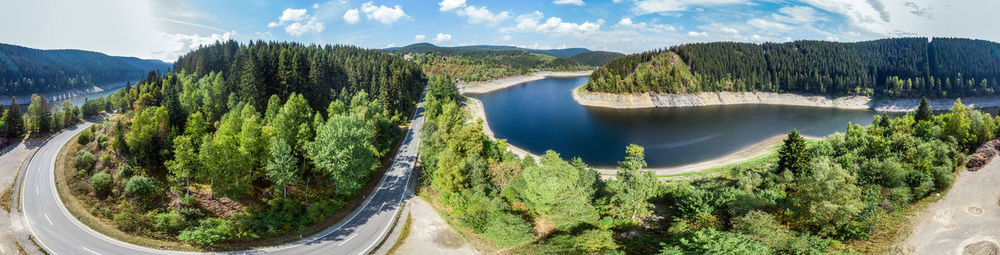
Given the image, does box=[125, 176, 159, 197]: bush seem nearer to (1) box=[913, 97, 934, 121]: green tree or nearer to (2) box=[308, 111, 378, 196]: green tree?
(2) box=[308, 111, 378, 196]: green tree

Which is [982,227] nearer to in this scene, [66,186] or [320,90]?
[66,186]

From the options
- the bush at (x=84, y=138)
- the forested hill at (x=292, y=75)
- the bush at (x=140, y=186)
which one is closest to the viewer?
the bush at (x=140, y=186)

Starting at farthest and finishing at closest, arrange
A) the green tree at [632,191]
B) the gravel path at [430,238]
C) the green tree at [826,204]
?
1. the gravel path at [430,238]
2. the green tree at [632,191]
3. the green tree at [826,204]

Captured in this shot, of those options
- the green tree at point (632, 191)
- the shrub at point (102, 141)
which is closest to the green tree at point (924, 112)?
the green tree at point (632, 191)

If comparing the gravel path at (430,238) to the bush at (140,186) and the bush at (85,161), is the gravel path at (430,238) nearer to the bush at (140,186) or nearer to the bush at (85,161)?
the bush at (140,186)

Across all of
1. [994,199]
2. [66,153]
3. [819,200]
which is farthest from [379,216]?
[994,199]

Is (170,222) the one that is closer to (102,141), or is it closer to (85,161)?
(85,161)

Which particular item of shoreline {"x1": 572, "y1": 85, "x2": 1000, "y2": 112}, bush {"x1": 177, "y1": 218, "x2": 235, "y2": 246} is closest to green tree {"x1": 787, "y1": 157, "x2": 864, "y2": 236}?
bush {"x1": 177, "y1": 218, "x2": 235, "y2": 246}
